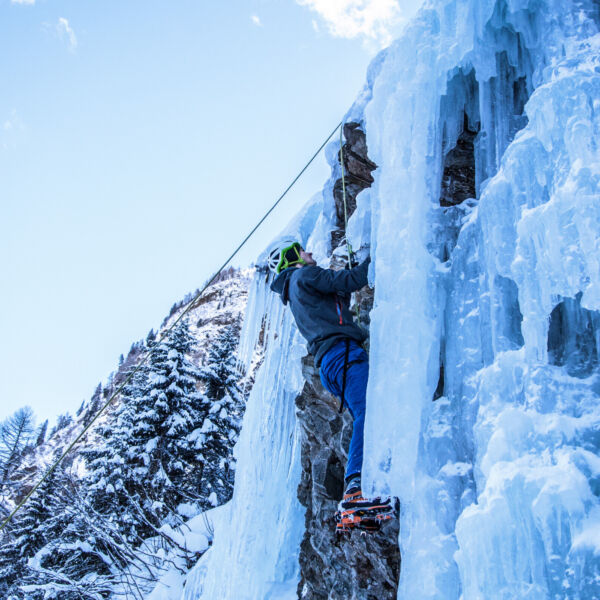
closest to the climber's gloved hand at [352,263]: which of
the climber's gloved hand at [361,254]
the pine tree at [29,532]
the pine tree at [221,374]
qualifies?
the climber's gloved hand at [361,254]

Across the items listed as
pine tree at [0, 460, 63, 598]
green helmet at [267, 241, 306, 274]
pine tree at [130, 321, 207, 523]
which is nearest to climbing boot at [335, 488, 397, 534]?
green helmet at [267, 241, 306, 274]

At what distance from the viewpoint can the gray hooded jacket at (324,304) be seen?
2.84 metres

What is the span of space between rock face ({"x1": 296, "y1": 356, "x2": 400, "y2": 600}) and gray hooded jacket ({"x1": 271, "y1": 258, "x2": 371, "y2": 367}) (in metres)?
1.21

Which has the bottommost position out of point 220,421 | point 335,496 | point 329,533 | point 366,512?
point 366,512

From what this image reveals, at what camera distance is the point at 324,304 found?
2934mm

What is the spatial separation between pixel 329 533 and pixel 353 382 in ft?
5.92

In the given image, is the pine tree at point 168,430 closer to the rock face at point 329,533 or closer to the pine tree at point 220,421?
the pine tree at point 220,421

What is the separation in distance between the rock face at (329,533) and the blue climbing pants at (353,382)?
81 cm

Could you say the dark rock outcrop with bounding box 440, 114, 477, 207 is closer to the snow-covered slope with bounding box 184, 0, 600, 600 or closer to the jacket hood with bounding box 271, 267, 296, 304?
the snow-covered slope with bounding box 184, 0, 600, 600

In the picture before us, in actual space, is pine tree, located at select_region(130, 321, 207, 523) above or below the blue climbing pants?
above

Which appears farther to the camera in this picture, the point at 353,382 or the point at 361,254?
the point at 361,254

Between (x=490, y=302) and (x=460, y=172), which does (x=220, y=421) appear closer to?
(x=460, y=172)

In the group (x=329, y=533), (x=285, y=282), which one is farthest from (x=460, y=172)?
(x=329, y=533)

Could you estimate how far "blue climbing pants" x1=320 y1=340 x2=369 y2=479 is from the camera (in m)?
2.47
